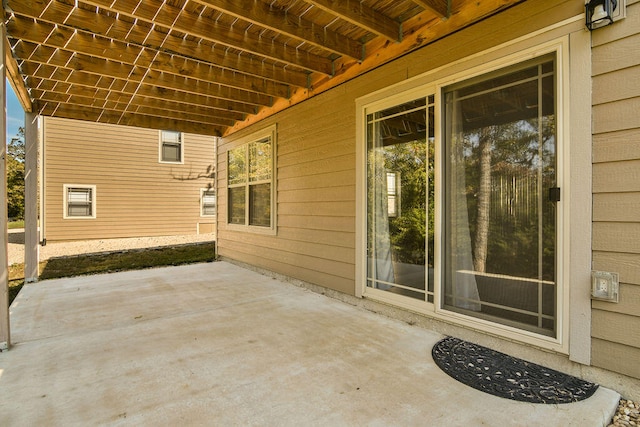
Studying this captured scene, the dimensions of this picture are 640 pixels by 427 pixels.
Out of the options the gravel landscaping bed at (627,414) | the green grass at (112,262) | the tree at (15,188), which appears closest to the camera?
the gravel landscaping bed at (627,414)

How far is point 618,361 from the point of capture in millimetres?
1926

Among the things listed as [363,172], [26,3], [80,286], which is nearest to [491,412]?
[363,172]

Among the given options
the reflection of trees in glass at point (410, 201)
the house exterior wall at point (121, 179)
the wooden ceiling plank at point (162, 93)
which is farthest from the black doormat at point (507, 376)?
the house exterior wall at point (121, 179)

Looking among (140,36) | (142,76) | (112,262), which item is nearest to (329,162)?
(140,36)

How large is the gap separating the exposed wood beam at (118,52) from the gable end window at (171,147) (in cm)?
761

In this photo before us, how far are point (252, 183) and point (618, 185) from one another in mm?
4703

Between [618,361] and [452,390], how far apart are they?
946 millimetres

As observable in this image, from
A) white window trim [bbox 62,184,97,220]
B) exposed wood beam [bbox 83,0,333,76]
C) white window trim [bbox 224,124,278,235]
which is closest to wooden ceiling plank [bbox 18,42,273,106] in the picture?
white window trim [bbox 224,124,278,235]

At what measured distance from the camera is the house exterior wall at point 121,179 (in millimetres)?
9250

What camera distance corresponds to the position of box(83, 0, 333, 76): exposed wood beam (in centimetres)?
266

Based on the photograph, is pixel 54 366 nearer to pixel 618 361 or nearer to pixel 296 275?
pixel 296 275

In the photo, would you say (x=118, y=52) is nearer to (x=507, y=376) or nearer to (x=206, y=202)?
(x=507, y=376)

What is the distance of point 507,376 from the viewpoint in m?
2.09

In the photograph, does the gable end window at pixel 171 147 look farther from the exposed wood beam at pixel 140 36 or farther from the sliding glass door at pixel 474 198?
the sliding glass door at pixel 474 198
